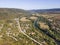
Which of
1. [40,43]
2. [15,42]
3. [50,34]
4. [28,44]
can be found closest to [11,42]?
[15,42]

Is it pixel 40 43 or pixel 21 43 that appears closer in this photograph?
pixel 21 43

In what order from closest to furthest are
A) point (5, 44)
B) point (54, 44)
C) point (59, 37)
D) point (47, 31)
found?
point (5, 44) < point (54, 44) < point (59, 37) < point (47, 31)

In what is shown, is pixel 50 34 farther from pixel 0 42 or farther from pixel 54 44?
pixel 0 42

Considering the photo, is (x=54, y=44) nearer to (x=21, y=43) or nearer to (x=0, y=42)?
(x=21, y=43)

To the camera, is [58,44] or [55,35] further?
[55,35]

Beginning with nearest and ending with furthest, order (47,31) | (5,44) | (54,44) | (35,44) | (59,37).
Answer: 1. (5,44)
2. (35,44)
3. (54,44)
4. (59,37)
5. (47,31)

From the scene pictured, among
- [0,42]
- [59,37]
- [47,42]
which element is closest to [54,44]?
[47,42]

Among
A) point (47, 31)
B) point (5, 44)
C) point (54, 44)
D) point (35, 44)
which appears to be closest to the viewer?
point (5, 44)

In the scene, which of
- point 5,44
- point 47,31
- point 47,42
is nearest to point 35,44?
point 47,42

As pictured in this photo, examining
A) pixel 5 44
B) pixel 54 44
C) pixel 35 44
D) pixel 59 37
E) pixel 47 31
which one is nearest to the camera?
pixel 5 44
